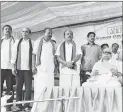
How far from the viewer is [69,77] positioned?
247 cm

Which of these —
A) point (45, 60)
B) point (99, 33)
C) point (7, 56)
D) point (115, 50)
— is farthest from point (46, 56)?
point (115, 50)

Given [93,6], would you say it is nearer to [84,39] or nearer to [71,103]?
[84,39]

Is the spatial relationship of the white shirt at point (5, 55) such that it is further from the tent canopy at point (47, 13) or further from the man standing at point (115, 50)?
the man standing at point (115, 50)

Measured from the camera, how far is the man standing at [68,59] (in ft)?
8.10

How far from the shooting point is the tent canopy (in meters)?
2.54

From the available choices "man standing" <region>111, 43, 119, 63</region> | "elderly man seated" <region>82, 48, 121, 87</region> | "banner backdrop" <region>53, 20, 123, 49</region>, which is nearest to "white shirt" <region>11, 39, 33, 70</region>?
"banner backdrop" <region>53, 20, 123, 49</region>

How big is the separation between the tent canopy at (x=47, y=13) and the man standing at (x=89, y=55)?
8.3 inches

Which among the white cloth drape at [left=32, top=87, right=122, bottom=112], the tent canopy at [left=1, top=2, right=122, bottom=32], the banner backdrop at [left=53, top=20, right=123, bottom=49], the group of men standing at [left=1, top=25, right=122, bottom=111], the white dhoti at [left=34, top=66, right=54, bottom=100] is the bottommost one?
the white cloth drape at [left=32, top=87, right=122, bottom=112]

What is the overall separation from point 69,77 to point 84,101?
588 mm

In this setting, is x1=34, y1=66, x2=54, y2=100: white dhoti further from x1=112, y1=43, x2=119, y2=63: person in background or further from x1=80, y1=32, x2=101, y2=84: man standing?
x1=112, y1=43, x2=119, y2=63: person in background

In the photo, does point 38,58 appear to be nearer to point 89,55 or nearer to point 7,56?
point 7,56

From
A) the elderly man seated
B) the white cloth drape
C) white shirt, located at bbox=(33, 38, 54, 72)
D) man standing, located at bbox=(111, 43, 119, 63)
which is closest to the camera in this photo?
the white cloth drape

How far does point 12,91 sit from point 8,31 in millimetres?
608

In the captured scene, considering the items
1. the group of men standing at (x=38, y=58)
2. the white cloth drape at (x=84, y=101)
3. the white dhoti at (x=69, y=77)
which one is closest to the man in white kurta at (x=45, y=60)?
the group of men standing at (x=38, y=58)
